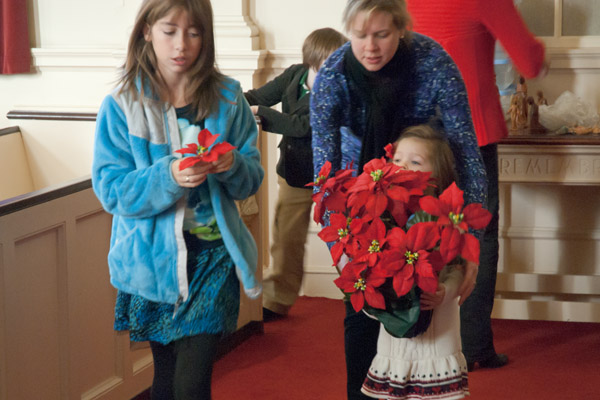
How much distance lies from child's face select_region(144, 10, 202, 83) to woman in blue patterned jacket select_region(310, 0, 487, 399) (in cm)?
38

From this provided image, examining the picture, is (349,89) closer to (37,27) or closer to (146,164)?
(146,164)

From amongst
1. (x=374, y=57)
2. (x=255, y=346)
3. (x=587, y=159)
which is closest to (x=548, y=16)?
(x=587, y=159)

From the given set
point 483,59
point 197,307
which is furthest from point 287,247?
point 197,307

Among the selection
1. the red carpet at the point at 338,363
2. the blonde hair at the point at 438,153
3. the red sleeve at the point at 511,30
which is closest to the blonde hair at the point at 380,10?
the blonde hair at the point at 438,153

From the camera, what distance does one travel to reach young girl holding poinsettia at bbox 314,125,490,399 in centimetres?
201

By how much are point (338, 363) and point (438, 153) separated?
185cm

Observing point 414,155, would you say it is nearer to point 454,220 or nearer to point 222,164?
point 454,220

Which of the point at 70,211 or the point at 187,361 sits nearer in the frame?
the point at 187,361

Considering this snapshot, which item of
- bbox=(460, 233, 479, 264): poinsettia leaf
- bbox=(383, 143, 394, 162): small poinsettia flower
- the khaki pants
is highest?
bbox=(383, 143, 394, 162): small poinsettia flower

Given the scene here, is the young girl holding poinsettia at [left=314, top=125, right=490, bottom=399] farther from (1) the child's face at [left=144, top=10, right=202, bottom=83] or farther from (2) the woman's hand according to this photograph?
(1) the child's face at [left=144, top=10, right=202, bottom=83]

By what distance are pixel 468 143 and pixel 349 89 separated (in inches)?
14.2

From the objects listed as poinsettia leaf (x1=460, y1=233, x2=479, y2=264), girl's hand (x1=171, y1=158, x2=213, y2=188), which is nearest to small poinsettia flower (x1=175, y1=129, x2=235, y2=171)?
girl's hand (x1=171, y1=158, x2=213, y2=188)

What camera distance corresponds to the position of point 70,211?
2912 millimetres

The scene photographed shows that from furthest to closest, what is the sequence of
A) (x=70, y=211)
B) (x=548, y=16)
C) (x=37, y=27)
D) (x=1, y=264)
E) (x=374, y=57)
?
(x=37, y=27) → (x=548, y=16) → (x=70, y=211) → (x=1, y=264) → (x=374, y=57)
